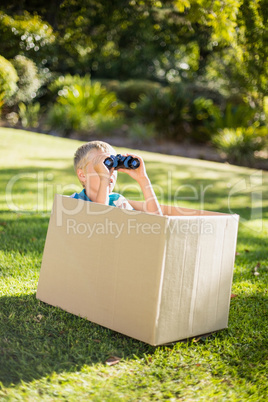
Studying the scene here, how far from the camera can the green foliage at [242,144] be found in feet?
40.8

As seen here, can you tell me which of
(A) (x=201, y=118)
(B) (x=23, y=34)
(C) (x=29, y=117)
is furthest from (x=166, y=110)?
(B) (x=23, y=34)

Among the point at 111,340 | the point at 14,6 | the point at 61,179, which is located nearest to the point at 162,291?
the point at 111,340

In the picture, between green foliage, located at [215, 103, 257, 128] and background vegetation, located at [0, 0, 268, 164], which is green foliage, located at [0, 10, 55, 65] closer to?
background vegetation, located at [0, 0, 268, 164]

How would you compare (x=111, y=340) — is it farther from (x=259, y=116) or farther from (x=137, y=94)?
(x=137, y=94)

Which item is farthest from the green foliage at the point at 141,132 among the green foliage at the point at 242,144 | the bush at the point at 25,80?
the bush at the point at 25,80

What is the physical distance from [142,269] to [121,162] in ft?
2.52

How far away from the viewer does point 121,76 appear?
21.2 m

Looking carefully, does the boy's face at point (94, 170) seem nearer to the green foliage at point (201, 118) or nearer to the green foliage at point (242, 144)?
the green foliage at point (242, 144)

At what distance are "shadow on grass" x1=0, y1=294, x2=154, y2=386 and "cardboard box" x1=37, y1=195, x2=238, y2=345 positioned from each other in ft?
0.23

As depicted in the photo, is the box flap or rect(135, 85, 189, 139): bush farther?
rect(135, 85, 189, 139): bush

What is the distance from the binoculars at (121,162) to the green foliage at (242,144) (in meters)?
10.1

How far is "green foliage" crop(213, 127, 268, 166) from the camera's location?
Answer: 12.4m

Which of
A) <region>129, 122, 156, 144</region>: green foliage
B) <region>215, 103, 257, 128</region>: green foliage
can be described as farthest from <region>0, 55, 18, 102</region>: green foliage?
<region>215, 103, 257, 128</region>: green foliage

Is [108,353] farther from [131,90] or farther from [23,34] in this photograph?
[131,90]
